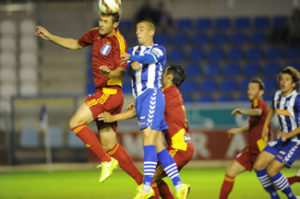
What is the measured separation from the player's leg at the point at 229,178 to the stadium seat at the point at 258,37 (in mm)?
13111

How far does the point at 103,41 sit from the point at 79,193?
3504 mm

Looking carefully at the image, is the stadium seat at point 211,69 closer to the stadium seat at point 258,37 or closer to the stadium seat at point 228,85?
the stadium seat at point 228,85

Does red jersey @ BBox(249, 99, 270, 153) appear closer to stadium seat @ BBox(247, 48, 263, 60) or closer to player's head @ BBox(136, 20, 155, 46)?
player's head @ BBox(136, 20, 155, 46)

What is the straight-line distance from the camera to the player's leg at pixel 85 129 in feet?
20.8

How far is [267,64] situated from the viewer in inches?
763

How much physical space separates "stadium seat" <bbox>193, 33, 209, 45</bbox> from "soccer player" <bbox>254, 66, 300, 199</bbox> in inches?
497

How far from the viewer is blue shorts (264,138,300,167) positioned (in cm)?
717

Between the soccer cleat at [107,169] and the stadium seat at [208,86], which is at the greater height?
the stadium seat at [208,86]

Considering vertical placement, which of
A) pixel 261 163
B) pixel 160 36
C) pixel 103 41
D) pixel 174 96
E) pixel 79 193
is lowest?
pixel 79 193

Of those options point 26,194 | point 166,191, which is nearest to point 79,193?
point 26,194

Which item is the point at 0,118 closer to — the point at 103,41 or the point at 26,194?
the point at 26,194

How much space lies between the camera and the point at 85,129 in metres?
6.39

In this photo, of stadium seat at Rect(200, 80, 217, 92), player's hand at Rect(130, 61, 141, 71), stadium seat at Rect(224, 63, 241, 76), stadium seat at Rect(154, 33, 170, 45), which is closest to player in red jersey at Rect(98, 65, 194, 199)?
player's hand at Rect(130, 61, 141, 71)

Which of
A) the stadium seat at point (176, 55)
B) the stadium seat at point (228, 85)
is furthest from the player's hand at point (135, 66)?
the stadium seat at point (176, 55)
